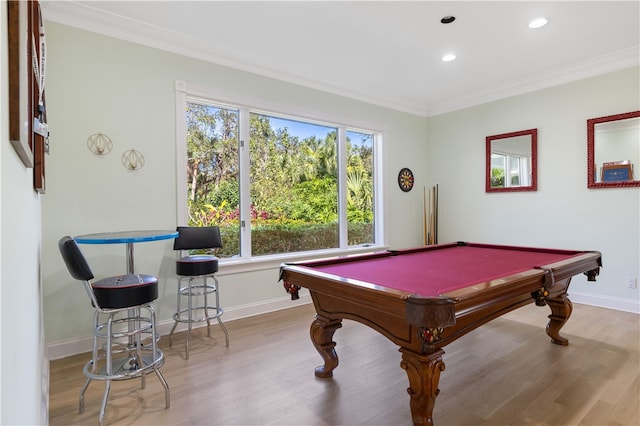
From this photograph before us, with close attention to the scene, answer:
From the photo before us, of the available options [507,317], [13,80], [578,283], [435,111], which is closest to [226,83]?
[13,80]

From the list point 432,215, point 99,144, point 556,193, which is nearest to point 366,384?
point 99,144

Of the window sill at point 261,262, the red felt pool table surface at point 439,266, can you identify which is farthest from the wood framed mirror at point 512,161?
the window sill at point 261,262

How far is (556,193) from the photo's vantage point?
426 centimetres

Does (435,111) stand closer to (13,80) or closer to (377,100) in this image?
(377,100)

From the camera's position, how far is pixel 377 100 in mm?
5016

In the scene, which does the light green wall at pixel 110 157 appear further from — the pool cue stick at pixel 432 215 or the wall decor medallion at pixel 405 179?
the pool cue stick at pixel 432 215

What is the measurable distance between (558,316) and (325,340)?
79.7 inches

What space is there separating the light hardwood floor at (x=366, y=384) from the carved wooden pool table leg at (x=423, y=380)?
0.19 metres

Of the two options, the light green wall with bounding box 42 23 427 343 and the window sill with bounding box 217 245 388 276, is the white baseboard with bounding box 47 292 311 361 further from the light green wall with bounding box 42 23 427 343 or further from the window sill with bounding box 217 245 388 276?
the window sill with bounding box 217 245 388 276

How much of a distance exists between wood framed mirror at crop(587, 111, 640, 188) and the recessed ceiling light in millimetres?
1550

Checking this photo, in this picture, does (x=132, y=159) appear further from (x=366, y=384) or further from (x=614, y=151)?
(x=614, y=151)

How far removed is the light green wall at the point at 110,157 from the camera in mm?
2725

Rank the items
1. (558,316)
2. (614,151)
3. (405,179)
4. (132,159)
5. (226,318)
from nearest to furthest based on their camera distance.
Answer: (558,316) → (132,159) → (226,318) → (614,151) → (405,179)

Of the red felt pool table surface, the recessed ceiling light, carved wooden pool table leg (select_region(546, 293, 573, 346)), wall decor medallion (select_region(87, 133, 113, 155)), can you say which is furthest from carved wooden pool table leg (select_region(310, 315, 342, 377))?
the recessed ceiling light
